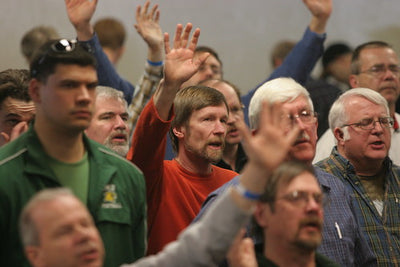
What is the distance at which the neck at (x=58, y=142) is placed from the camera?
2518mm

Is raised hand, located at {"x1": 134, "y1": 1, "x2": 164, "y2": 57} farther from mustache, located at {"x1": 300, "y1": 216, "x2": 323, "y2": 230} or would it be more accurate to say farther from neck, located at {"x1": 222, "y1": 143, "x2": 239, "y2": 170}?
mustache, located at {"x1": 300, "y1": 216, "x2": 323, "y2": 230}

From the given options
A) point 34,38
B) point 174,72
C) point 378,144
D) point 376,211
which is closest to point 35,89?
point 174,72

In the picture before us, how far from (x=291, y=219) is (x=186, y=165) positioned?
1.04 m

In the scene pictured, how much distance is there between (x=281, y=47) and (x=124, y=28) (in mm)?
1268

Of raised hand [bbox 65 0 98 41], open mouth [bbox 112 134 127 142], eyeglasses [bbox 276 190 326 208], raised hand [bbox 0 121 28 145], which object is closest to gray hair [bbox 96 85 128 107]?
open mouth [bbox 112 134 127 142]

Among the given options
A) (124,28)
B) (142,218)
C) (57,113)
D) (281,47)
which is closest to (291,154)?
(142,218)

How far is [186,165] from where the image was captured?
3.44m

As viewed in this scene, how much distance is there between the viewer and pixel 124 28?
5.21m

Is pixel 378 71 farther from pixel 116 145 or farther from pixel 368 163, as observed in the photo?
pixel 116 145

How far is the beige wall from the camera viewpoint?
5090mm

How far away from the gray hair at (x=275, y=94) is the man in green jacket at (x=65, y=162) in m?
0.79

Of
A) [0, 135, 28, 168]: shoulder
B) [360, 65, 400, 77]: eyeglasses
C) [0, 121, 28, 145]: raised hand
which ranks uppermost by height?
[360, 65, 400, 77]: eyeglasses

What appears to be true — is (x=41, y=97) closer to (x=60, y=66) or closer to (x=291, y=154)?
(x=60, y=66)

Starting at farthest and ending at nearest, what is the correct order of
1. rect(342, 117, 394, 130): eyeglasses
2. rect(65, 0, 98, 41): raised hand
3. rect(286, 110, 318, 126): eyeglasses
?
rect(65, 0, 98, 41): raised hand < rect(342, 117, 394, 130): eyeglasses < rect(286, 110, 318, 126): eyeglasses
